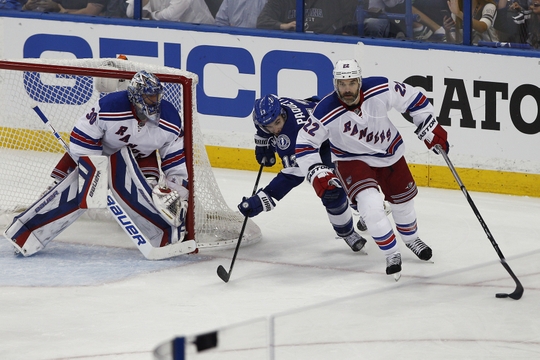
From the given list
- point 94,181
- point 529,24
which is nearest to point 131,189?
point 94,181

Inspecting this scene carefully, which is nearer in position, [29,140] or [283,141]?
[283,141]

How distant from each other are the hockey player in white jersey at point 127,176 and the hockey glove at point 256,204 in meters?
0.29

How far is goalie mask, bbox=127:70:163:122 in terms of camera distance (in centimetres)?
477

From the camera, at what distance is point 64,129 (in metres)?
6.29

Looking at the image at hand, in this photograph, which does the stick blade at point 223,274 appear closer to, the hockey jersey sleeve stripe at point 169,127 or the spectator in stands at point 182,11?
the hockey jersey sleeve stripe at point 169,127

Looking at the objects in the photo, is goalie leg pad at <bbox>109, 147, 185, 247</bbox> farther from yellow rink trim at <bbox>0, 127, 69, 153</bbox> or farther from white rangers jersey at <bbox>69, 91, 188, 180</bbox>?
yellow rink trim at <bbox>0, 127, 69, 153</bbox>

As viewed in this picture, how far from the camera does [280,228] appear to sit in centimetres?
Answer: 568

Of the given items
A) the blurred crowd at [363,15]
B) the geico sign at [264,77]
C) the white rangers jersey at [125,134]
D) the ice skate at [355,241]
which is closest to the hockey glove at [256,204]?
the white rangers jersey at [125,134]

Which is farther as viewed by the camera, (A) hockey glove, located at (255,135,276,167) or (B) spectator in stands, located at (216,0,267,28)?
(B) spectator in stands, located at (216,0,267,28)

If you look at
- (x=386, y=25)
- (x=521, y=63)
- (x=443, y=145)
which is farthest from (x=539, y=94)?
(x=443, y=145)

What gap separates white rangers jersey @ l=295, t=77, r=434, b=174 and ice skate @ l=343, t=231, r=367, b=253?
52cm

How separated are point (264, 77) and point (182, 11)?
74cm

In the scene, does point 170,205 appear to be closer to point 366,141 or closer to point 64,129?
point 366,141

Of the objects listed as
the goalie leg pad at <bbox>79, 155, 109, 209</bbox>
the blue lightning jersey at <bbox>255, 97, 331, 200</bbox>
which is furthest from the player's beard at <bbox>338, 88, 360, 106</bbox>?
the goalie leg pad at <bbox>79, 155, 109, 209</bbox>
